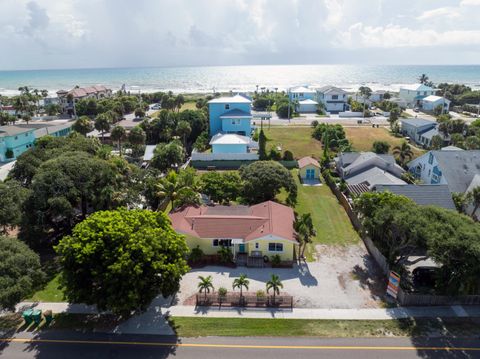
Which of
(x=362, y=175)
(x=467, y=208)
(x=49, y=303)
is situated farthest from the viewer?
(x=362, y=175)

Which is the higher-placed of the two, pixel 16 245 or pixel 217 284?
pixel 16 245

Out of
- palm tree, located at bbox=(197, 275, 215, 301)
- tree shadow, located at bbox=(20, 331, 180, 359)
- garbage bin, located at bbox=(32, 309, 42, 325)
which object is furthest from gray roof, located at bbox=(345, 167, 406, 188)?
garbage bin, located at bbox=(32, 309, 42, 325)

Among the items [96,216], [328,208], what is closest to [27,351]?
[96,216]

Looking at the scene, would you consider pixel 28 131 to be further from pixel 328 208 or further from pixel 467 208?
pixel 467 208

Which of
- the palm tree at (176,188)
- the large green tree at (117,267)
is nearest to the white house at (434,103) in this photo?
the palm tree at (176,188)

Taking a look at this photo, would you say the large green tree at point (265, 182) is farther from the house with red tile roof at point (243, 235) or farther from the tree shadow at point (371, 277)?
the tree shadow at point (371, 277)

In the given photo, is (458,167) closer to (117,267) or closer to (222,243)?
(222,243)
